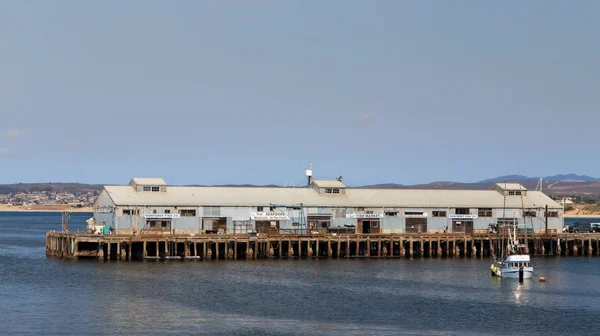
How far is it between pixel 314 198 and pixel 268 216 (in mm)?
7992

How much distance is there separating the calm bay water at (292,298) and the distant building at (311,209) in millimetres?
8389

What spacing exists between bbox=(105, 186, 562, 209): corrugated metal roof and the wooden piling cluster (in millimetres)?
4892

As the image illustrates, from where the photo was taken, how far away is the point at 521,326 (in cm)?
6644

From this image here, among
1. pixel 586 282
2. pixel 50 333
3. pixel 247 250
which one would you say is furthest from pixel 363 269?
pixel 50 333

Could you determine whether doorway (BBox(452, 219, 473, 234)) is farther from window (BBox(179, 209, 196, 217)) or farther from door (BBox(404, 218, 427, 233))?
window (BBox(179, 209, 196, 217))

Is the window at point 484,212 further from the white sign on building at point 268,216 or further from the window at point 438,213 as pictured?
the white sign on building at point 268,216

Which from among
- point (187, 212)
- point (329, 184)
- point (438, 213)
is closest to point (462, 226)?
point (438, 213)

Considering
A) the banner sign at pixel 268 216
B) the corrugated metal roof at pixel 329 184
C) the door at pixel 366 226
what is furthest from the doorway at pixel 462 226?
the banner sign at pixel 268 216

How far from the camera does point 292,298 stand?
3059 inches

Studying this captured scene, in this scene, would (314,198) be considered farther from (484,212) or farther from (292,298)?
(292,298)

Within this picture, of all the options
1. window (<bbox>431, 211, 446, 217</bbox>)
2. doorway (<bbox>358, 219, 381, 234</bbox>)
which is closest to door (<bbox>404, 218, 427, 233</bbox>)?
window (<bbox>431, 211, 446, 217</bbox>)

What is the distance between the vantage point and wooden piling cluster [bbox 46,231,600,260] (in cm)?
10450

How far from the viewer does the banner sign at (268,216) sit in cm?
11206

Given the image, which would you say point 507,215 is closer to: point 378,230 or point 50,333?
point 378,230
